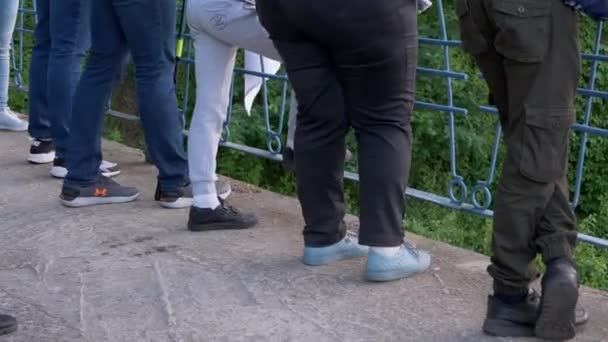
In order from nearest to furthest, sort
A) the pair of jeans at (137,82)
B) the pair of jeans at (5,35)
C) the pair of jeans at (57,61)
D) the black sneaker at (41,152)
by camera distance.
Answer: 1. the pair of jeans at (137,82)
2. the pair of jeans at (57,61)
3. the black sneaker at (41,152)
4. the pair of jeans at (5,35)

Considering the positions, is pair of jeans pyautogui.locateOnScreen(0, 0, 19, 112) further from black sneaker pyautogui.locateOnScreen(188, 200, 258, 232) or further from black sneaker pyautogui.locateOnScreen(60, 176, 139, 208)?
black sneaker pyautogui.locateOnScreen(188, 200, 258, 232)

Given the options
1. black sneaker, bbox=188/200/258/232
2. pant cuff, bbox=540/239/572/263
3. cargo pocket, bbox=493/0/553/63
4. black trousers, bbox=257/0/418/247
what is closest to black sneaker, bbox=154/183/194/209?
black sneaker, bbox=188/200/258/232

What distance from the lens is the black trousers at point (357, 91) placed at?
353cm

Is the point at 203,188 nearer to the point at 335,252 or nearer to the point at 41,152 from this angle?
the point at 335,252

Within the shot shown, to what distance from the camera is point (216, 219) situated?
14.8ft

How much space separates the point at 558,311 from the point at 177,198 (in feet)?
7.20

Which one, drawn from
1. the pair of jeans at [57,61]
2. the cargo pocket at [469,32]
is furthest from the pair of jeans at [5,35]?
the cargo pocket at [469,32]

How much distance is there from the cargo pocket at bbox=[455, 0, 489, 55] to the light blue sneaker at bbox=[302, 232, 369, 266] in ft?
3.42

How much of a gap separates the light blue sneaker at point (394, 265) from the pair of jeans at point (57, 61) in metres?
2.13

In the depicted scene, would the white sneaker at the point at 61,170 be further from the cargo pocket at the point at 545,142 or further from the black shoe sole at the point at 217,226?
the cargo pocket at the point at 545,142

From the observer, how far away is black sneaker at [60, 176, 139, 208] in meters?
4.94

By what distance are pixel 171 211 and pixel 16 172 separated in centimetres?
122

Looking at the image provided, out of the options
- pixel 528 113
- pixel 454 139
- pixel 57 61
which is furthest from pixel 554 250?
pixel 57 61

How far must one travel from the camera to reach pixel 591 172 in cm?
1239
